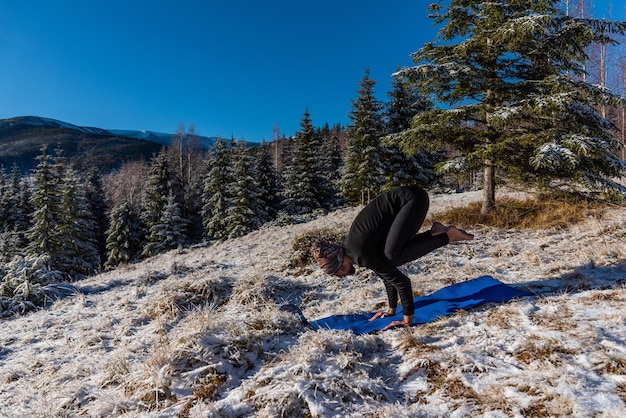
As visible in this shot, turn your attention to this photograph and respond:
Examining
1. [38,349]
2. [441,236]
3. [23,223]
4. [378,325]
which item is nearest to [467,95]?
[441,236]

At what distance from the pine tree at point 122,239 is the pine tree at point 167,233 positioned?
120 inches

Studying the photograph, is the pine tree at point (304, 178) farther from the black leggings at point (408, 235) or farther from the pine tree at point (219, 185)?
the black leggings at point (408, 235)

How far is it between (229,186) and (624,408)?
29.7m

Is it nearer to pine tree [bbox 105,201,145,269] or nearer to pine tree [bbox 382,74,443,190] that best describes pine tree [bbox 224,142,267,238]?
pine tree [bbox 105,201,145,269]

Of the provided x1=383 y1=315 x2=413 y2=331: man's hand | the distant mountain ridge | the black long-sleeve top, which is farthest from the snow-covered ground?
the distant mountain ridge

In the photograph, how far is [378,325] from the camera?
12.3 ft

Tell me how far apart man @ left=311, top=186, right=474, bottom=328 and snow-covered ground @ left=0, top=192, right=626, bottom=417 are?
656 mm

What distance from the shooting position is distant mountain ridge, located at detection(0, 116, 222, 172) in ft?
363

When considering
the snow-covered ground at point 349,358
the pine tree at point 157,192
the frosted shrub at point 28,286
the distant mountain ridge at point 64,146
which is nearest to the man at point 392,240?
the snow-covered ground at point 349,358

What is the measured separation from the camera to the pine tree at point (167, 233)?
90.0 ft

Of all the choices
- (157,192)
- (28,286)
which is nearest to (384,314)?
(28,286)

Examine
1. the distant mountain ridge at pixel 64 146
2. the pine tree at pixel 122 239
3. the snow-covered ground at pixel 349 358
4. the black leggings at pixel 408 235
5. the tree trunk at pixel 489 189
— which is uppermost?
the distant mountain ridge at pixel 64 146

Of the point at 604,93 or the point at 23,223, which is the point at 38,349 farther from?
the point at 23,223

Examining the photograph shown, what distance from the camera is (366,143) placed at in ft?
76.6
